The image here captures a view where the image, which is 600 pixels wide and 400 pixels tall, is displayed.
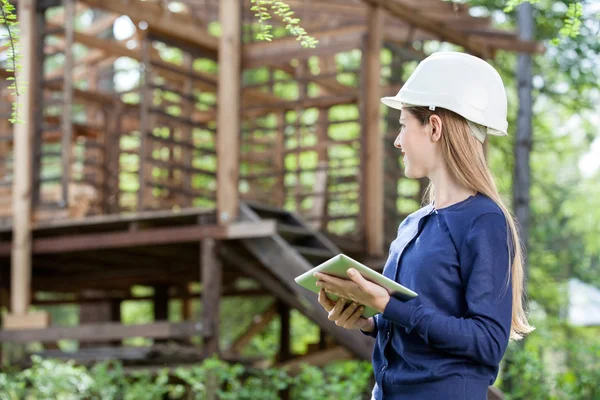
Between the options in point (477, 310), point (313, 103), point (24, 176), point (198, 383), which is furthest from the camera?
point (313, 103)

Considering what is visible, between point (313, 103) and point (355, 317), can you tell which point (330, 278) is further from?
point (313, 103)

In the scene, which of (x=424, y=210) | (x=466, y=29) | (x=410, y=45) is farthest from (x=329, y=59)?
(x=424, y=210)

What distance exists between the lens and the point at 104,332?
25.8ft

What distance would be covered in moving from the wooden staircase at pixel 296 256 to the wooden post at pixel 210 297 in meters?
0.14

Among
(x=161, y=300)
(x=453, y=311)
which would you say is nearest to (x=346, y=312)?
(x=453, y=311)

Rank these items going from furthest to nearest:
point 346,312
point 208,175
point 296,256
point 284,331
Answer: point 284,331 → point 208,175 → point 296,256 → point 346,312

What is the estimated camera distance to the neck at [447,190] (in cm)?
222

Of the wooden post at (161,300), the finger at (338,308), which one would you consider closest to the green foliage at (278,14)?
the finger at (338,308)

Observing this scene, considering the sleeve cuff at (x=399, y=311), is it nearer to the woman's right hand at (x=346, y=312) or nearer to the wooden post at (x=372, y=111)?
the woman's right hand at (x=346, y=312)

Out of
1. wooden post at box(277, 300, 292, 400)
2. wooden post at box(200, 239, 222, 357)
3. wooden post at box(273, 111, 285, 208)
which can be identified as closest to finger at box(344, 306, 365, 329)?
wooden post at box(200, 239, 222, 357)

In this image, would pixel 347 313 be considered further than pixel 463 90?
Yes

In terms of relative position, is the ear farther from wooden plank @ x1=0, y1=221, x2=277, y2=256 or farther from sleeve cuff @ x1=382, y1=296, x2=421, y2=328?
wooden plank @ x1=0, y1=221, x2=277, y2=256

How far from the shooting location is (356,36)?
8.14 metres

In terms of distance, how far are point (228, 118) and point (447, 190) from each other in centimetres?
525
